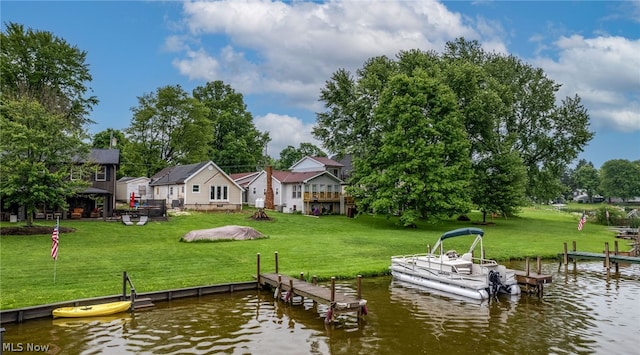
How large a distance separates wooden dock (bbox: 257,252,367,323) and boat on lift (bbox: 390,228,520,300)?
5329mm

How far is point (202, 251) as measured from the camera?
27734 mm

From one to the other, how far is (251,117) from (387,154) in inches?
1849

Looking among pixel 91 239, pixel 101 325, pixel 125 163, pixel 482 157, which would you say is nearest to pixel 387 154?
pixel 482 157

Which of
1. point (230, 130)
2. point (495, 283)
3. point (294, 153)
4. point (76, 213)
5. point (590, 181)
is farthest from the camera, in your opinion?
point (590, 181)

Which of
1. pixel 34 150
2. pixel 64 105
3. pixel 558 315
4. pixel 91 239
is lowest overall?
pixel 558 315

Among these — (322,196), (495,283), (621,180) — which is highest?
(621,180)

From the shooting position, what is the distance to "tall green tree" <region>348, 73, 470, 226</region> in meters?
43.8

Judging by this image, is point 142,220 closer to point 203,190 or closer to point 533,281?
point 203,190

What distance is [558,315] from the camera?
17.1 metres

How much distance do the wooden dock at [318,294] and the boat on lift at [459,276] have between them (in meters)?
5.33

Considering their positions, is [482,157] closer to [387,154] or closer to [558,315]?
[387,154]

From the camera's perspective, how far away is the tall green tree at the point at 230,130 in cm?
8088

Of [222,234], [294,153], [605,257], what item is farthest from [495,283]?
[294,153]

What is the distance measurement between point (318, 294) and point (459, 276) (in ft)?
23.9
